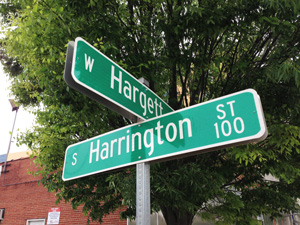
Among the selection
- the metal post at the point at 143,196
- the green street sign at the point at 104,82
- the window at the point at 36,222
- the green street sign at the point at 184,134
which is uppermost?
the green street sign at the point at 104,82

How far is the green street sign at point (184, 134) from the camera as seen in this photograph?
1.61 m

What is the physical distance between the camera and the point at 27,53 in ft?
12.4

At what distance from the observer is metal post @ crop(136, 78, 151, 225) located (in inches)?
64.9

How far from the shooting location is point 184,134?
1802 millimetres

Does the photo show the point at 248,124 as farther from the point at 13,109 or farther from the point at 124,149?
the point at 13,109

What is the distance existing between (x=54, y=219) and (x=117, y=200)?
6.88 meters

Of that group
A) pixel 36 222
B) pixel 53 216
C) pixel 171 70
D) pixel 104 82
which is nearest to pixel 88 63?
pixel 104 82

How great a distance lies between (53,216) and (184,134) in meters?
11.0

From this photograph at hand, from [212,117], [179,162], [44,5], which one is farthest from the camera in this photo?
[179,162]

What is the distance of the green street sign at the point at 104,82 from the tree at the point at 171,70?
47.6 inches

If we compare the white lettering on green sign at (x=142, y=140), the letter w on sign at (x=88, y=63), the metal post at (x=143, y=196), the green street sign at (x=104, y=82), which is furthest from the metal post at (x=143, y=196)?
the letter w on sign at (x=88, y=63)

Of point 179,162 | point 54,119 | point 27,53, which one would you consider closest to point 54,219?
point 54,119

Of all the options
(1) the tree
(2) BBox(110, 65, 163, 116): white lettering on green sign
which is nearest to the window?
(1) the tree

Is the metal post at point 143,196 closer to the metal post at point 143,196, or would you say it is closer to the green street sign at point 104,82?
the metal post at point 143,196
